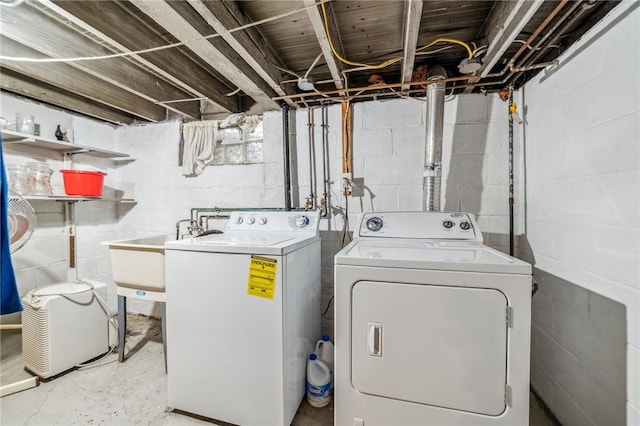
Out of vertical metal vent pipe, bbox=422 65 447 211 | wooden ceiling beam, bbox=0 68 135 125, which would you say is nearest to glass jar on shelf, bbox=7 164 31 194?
wooden ceiling beam, bbox=0 68 135 125

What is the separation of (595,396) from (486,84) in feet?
6.15

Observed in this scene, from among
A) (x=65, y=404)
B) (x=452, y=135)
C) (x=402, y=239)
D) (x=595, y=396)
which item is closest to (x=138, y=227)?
(x=65, y=404)

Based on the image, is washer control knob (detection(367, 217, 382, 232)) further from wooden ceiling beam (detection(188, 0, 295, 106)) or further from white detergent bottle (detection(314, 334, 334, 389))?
wooden ceiling beam (detection(188, 0, 295, 106))

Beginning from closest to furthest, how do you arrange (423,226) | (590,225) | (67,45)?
(590,225) < (67,45) < (423,226)

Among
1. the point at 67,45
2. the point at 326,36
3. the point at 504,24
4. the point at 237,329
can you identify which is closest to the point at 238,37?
the point at 326,36

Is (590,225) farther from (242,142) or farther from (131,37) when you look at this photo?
(131,37)

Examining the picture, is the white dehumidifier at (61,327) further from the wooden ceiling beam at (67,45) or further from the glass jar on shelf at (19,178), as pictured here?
the wooden ceiling beam at (67,45)

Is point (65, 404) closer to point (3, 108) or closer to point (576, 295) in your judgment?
point (3, 108)

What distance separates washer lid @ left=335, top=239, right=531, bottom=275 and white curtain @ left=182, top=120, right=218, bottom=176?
1.77 m

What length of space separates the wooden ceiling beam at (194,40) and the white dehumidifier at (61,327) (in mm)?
1892

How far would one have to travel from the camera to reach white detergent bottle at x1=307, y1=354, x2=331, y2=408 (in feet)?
5.28

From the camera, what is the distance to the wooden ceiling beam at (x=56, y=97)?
6.44 ft

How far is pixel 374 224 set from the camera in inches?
70.8

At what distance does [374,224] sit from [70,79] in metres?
2.44
